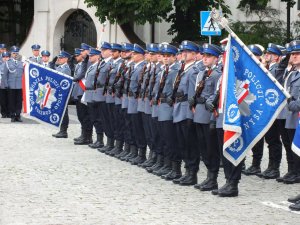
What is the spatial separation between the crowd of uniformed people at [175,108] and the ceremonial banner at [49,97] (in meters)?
0.95

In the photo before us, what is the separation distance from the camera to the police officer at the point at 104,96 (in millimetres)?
17359

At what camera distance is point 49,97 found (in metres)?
19.9

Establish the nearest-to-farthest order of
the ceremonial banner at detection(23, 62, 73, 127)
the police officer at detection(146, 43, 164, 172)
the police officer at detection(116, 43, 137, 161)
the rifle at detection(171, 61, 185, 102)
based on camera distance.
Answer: the rifle at detection(171, 61, 185, 102), the police officer at detection(146, 43, 164, 172), the police officer at detection(116, 43, 137, 161), the ceremonial banner at detection(23, 62, 73, 127)

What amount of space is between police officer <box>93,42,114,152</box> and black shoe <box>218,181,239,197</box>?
5.43 metres

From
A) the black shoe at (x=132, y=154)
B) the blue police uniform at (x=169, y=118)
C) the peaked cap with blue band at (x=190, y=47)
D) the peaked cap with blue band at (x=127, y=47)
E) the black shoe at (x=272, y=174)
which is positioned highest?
the peaked cap with blue band at (x=190, y=47)

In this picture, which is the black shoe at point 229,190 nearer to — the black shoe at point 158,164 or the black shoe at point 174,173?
the black shoe at point 174,173

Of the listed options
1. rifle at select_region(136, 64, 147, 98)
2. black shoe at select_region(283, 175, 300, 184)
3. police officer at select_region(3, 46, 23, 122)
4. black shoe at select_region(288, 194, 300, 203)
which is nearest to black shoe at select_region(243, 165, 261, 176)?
black shoe at select_region(283, 175, 300, 184)

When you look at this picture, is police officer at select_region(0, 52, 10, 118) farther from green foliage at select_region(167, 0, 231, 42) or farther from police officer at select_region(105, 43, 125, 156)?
police officer at select_region(105, 43, 125, 156)

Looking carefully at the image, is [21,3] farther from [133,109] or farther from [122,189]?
[122,189]

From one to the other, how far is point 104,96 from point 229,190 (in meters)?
5.95

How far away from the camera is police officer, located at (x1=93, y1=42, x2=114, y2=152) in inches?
683

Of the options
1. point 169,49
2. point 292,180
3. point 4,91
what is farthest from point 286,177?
point 4,91

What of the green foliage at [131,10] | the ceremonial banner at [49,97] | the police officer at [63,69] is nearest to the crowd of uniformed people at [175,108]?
the ceremonial banner at [49,97]

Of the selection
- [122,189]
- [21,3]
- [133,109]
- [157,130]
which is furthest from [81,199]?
[21,3]
